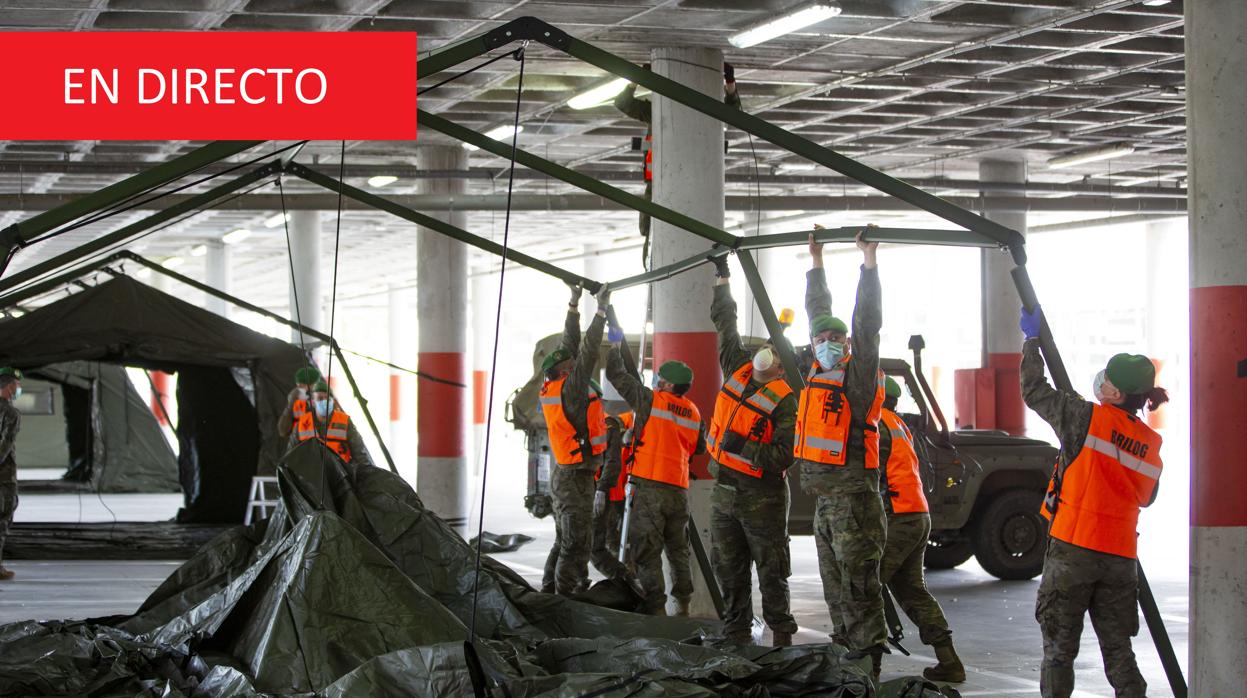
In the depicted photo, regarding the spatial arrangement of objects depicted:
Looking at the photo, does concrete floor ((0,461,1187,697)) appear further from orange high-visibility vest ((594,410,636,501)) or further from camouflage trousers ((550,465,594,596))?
camouflage trousers ((550,465,594,596))

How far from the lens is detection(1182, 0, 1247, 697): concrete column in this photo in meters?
6.65

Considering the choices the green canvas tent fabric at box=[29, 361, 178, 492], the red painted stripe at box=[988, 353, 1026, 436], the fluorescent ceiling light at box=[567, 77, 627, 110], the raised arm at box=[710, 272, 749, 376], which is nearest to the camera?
the raised arm at box=[710, 272, 749, 376]

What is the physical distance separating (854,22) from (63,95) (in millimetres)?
6781

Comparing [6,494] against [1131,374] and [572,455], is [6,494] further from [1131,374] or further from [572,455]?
[1131,374]

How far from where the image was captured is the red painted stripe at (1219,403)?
21.9ft

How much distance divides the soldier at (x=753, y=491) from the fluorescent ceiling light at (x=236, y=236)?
21.9 metres

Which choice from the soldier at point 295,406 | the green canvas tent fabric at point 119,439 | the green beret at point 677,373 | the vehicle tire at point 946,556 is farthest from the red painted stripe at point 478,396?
the green beret at point 677,373

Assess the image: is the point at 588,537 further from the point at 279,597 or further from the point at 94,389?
the point at 94,389

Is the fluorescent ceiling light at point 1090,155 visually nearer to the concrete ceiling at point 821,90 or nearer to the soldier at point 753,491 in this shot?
the concrete ceiling at point 821,90

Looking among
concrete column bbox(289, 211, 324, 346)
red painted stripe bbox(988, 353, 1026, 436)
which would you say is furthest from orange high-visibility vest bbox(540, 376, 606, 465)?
concrete column bbox(289, 211, 324, 346)

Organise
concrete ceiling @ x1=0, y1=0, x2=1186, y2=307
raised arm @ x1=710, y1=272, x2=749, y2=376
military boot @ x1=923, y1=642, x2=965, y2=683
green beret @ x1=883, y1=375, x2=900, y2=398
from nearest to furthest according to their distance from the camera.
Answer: military boot @ x1=923, y1=642, x2=965, y2=683 < raised arm @ x1=710, y1=272, x2=749, y2=376 < green beret @ x1=883, y1=375, x2=900, y2=398 < concrete ceiling @ x1=0, y1=0, x2=1186, y2=307

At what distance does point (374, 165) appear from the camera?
66.7 ft

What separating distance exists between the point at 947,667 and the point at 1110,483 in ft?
6.98

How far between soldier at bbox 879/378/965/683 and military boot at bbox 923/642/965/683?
35mm
